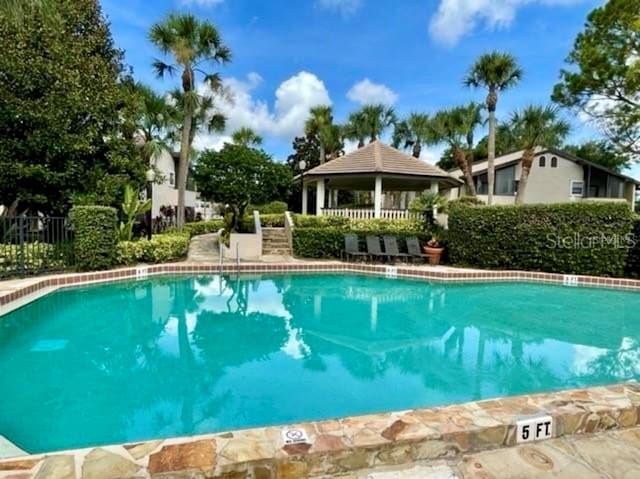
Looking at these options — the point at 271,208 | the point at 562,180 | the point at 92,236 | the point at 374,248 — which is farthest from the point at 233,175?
the point at 562,180

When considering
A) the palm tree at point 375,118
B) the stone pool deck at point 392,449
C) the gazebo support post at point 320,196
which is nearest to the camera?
the stone pool deck at point 392,449

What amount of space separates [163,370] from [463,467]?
423 cm

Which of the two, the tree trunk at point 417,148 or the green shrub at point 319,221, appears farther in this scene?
the tree trunk at point 417,148

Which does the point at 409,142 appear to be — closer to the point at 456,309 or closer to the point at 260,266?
the point at 260,266

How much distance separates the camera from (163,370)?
5.70 metres

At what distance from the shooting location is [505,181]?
1251 inches

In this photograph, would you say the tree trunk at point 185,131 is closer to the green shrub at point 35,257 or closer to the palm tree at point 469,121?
the green shrub at point 35,257

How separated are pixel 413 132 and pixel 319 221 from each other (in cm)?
1967

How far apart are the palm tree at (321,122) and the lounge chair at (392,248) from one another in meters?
20.4

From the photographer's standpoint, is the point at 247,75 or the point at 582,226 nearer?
the point at 582,226

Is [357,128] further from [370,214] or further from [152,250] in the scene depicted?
[152,250]

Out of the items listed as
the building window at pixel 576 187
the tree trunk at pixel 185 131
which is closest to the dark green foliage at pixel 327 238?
the tree trunk at pixel 185 131

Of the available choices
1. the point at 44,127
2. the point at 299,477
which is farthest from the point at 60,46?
the point at 299,477

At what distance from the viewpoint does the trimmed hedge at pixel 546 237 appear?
1284cm
